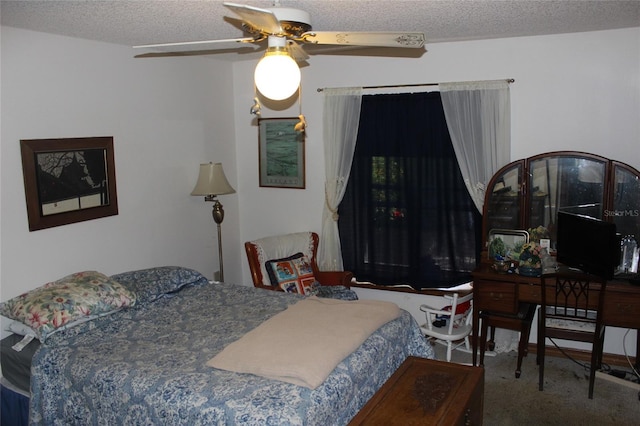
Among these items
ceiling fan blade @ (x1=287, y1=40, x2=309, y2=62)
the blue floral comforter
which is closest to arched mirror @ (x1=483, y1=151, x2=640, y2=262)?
the blue floral comforter

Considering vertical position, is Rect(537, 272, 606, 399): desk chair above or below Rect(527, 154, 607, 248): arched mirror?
below

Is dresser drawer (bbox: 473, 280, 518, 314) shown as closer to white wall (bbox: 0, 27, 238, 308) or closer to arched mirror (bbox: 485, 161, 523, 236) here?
arched mirror (bbox: 485, 161, 523, 236)

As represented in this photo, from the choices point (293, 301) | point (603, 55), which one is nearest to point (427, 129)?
point (603, 55)

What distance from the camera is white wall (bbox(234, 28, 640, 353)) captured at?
4.04 metres

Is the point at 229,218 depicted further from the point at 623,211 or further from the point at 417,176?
the point at 623,211

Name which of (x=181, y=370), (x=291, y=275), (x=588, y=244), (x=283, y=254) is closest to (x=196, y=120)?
(x=283, y=254)

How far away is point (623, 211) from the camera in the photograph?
4039mm

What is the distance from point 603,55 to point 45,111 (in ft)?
12.8

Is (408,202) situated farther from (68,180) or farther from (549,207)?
(68,180)

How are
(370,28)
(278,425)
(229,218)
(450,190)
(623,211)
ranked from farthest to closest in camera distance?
(229,218) < (450,190) < (623,211) < (370,28) < (278,425)

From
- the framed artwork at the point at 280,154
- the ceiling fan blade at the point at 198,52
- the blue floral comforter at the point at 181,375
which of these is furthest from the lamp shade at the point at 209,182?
the blue floral comforter at the point at 181,375

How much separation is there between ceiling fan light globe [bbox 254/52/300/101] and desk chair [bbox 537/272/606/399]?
2376 millimetres

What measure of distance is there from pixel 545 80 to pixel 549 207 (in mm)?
977

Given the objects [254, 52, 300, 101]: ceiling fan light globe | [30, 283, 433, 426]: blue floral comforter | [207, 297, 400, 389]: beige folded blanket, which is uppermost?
[254, 52, 300, 101]: ceiling fan light globe
